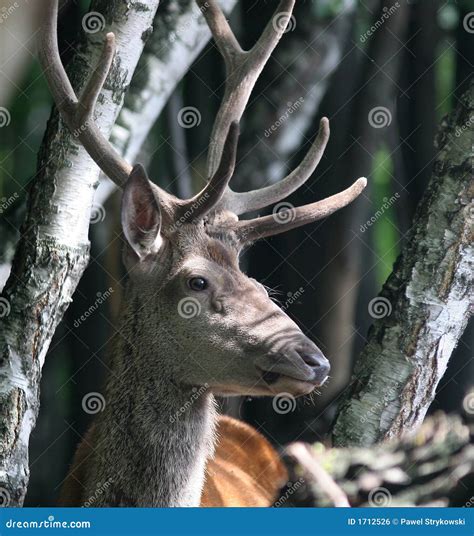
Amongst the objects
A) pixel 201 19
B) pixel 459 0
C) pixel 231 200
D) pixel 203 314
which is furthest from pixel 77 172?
pixel 459 0

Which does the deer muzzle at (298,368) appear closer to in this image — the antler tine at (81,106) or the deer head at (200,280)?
the deer head at (200,280)

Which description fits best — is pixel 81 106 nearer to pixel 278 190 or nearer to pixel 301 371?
pixel 278 190

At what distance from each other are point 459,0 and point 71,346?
87.7 inches

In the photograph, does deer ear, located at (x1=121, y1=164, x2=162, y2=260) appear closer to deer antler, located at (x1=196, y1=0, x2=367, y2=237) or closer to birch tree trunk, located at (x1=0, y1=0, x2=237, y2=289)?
deer antler, located at (x1=196, y1=0, x2=367, y2=237)

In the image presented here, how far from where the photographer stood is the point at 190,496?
2.66 metres

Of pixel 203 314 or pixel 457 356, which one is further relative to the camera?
pixel 457 356

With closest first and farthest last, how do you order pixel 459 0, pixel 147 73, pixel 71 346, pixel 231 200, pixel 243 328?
pixel 243 328 < pixel 231 200 < pixel 147 73 < pixel 459 0 < pixel 71 346

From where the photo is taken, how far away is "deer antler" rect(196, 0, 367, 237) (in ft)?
9.29

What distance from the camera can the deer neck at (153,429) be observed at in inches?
103

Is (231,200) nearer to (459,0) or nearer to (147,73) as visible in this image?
(147,73)

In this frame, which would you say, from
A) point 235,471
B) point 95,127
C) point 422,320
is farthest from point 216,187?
point 235,471

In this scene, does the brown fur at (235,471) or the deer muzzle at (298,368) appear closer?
the deer muzzle at (298,368)

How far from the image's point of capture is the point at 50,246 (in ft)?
9.71

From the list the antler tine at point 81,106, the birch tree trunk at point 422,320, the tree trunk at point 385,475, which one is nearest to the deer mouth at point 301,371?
the tree trunk at point 385,475
